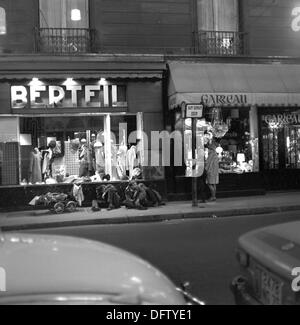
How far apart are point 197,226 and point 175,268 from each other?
4807mm

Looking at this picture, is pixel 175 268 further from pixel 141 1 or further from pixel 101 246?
pixel 141 1

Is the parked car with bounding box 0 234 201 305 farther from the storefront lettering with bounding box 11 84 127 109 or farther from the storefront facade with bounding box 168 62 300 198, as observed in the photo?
the storefront lettering with bounding box 11 84 127 109

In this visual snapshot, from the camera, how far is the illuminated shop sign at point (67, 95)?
16453 mm

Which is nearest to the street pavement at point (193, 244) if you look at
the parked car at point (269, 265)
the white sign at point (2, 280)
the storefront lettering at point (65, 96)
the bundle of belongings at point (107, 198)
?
the parked car at point (269, 265)

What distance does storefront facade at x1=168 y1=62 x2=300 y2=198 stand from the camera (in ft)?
55.2

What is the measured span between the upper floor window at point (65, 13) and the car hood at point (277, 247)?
46.3 feet

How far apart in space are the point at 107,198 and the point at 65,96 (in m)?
3.42

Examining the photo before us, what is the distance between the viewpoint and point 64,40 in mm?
16859

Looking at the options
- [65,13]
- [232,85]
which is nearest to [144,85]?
[232,85]

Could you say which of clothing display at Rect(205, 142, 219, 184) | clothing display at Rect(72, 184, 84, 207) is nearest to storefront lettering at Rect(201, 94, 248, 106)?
clothing display at Rect(205, 142, 219, 184)

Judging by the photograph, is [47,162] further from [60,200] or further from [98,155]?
[60,200]

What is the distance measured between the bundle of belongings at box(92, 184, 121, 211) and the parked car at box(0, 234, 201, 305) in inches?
496

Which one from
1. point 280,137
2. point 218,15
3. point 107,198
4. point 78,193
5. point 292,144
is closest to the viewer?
point 107,198
